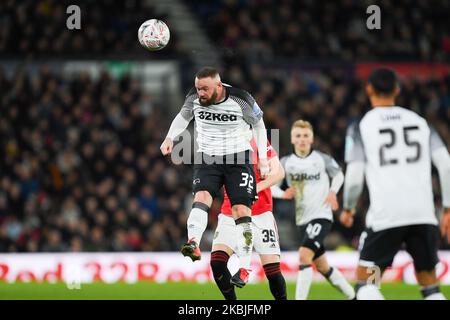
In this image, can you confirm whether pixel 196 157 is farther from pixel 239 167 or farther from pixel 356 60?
pixel 356 60

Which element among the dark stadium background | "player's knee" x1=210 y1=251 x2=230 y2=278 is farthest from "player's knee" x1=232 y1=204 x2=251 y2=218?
the dark stadium background

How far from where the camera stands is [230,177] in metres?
8.98

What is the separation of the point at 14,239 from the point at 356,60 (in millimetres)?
8565

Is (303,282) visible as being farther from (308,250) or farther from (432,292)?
(432,292)

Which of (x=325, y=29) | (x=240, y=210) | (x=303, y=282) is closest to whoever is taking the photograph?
(x=240, y=210)

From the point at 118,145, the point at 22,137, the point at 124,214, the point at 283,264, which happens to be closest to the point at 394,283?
the point at 283,264

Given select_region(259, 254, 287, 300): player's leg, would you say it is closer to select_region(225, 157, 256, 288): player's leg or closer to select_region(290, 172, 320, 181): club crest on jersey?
select_region(225, 157, 256, 288): player's leg

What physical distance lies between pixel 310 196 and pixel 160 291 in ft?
9.83

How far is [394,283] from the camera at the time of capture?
15258 millimetres

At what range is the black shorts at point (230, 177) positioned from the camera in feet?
29.1

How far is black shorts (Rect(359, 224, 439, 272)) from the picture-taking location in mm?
6668

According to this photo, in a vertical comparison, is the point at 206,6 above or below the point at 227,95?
above

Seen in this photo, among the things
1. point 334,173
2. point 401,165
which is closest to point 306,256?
point 334,173
